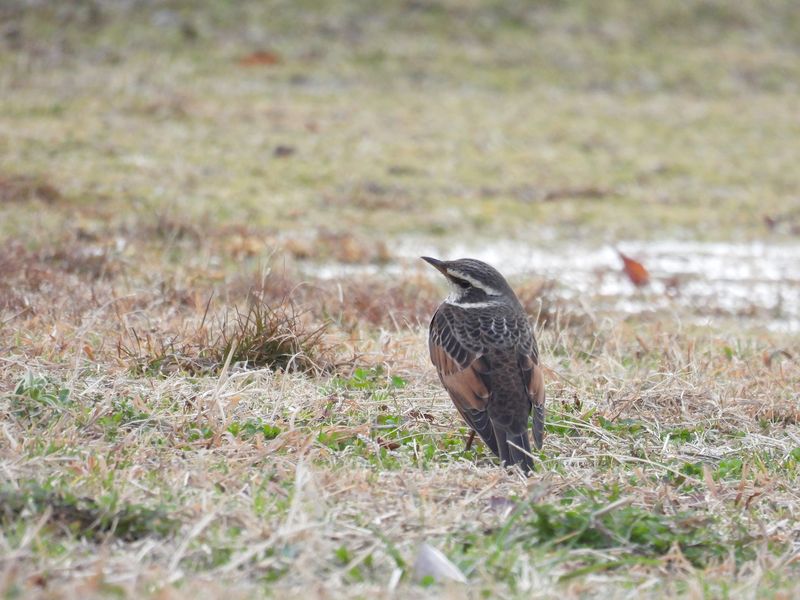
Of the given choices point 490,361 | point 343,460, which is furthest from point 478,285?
point 343,460

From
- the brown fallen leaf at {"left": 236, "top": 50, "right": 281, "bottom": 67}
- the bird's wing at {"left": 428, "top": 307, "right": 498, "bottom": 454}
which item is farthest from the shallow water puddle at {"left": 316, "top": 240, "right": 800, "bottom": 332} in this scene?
the brown fallen leaf at {"left": 236, "top": 50, "right": 281, "bottom": 67}

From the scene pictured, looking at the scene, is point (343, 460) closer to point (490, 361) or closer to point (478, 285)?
point (490, 361)

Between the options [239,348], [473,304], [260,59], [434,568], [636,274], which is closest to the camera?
[434,568]

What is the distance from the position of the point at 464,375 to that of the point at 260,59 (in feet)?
59.2

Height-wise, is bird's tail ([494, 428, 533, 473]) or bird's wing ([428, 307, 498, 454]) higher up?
bird's wing ([428, 307, 498, 454])

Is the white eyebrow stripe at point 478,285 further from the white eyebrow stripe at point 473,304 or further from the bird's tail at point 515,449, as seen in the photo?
the bird's tail at point 515,449

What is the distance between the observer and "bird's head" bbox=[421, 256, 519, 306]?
6051mm

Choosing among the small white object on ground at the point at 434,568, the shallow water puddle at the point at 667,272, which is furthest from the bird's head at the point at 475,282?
the shallow water puddle at the point at 667,272

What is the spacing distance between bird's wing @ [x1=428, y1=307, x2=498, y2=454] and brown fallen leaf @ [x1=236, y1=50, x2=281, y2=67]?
56.6ft

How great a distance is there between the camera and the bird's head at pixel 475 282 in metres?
6.05

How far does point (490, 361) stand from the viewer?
217 inches

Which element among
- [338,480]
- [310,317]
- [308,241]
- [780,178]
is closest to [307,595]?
[338,480]

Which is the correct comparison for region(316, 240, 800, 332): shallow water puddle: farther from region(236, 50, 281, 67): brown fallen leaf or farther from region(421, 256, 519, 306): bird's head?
region(236, 50, 281, 67): brown fallen leaf

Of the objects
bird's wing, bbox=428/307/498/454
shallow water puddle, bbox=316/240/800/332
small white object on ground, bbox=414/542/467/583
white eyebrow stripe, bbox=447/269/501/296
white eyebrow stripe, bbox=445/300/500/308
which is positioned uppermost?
white eyebrow stripe, bbox=447/269/501/296
